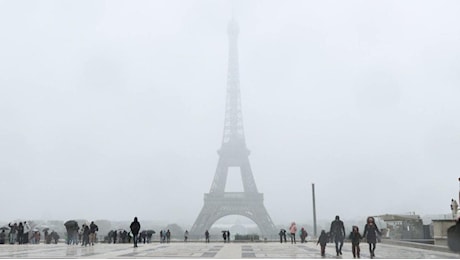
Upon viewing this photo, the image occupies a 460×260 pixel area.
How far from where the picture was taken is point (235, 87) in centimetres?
9256

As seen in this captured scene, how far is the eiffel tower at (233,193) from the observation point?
76.8 metres

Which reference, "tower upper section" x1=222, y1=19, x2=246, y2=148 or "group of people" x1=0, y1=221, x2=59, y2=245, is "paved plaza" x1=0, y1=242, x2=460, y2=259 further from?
"tower upper section" x1=222, y1=19, x2=246, y2=148

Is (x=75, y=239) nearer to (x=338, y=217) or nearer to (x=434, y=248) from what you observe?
(x=338, y=217)

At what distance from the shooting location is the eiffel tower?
7675 centimetres

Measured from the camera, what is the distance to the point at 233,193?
265 feet

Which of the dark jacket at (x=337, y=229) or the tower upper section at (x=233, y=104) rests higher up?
the tower upper section at (x=233, y=104)

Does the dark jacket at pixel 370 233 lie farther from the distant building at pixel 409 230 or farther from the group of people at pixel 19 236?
the group of people at pixel 19 236

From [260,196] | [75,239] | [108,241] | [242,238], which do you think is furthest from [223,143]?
[75,239]

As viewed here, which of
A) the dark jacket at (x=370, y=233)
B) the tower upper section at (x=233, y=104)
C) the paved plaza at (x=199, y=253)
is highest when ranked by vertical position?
the tower upper section at (x=233, y=104)

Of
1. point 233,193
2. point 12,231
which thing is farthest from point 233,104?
point 12,231

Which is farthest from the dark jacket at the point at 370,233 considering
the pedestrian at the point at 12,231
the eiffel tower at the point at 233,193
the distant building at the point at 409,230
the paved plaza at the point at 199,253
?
the eiffel tower at the point at 233,193

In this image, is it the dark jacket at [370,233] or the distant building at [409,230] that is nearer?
the dark jacket at [370,233]

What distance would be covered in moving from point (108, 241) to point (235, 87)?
203 ft

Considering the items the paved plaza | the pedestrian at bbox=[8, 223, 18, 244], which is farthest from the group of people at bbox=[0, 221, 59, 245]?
the paved plaza
